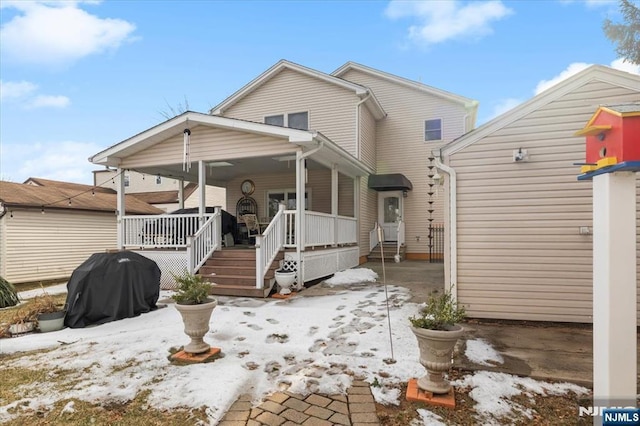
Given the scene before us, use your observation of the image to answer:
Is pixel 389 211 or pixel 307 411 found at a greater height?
pixel 389 211

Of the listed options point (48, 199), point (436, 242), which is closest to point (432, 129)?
point (436, 242)

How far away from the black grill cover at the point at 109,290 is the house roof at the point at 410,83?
11556mm

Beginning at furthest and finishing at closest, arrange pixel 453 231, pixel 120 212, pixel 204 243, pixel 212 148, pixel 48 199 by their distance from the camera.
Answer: pixel 48 199, pixel 120 212, pixel 212 148, pixel 204 243, pixel 453 231

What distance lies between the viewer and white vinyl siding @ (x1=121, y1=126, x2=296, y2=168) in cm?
843

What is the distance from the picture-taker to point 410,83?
1372 cm

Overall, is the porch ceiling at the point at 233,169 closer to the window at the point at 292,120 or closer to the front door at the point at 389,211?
the window at the point at 292,120

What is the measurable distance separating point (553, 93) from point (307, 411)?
5.57 m

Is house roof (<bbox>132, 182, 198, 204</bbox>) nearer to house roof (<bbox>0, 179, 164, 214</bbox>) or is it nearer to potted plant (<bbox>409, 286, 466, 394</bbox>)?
house roof (<bbox>0, 179, 164, 214</bbox>)

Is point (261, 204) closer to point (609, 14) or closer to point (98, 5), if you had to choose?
point (98, 5)

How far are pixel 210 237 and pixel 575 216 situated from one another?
7.63m

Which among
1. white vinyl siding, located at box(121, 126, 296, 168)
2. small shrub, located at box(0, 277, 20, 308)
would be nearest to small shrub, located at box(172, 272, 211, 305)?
white vinyl siding, located at box(121, 126, 296, 168)

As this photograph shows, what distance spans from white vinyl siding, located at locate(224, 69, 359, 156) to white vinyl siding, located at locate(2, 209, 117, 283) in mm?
6784

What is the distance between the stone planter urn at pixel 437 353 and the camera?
3047mm

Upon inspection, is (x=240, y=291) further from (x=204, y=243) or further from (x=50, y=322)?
(x=50, y=322)
